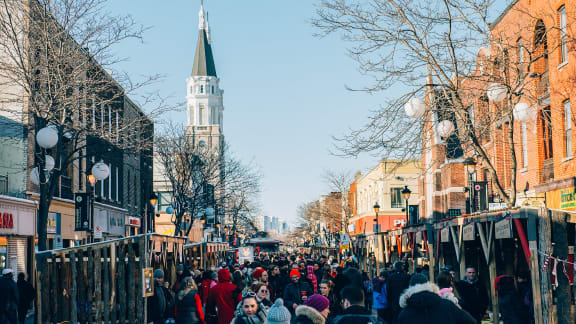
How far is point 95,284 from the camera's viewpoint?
46.2 feet

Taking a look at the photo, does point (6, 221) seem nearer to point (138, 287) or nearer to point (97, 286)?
point (97, 286)

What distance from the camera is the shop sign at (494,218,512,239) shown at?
13359mm

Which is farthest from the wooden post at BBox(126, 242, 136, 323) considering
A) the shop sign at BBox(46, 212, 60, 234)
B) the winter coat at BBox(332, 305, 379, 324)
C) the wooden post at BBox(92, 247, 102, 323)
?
the shop sign at BBox(46, 212, 60, 234)

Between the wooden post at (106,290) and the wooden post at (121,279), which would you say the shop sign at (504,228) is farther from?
the wooden post at (106,290)

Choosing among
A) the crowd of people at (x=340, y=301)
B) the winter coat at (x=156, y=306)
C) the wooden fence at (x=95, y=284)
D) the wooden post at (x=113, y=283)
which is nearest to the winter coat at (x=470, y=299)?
the crowd of people at (x=340, y=301)

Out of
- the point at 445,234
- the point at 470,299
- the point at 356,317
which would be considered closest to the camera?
the point at 356,317

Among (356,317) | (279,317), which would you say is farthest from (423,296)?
(279,317)

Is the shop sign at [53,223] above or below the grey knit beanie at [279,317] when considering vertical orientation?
above

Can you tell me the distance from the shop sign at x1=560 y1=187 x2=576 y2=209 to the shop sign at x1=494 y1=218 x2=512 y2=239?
306 inches

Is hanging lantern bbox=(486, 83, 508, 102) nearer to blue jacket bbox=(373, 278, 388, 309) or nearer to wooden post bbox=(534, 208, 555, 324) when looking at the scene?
wooden post bbox=(534, 208, 555, 324)

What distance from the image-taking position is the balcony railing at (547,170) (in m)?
24.0

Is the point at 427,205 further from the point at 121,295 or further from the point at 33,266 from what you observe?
the point at 121,295

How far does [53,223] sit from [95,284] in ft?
59.4

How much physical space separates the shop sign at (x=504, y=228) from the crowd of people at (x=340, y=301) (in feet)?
3.78
